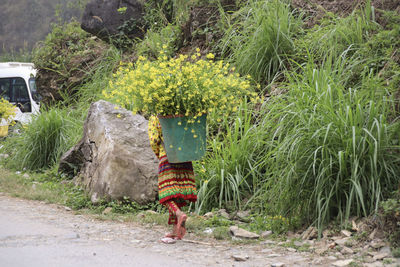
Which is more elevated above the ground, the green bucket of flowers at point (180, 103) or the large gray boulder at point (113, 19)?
the large gray boulder at point (113, 19)

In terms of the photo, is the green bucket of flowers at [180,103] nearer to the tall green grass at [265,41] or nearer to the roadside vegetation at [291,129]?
the roadside vegetation at [291,129]

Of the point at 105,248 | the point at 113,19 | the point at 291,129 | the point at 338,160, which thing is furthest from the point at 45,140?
the point at 338,160

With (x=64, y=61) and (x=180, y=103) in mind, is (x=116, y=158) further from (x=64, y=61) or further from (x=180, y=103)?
(x=64, y=61)

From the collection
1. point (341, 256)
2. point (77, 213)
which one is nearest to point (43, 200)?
point (77, 213)

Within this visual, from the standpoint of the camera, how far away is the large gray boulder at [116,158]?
259 inches

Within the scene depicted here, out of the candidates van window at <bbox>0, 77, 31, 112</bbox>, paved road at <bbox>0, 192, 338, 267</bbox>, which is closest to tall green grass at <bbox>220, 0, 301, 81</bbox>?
paved road at <bbox>0, 192, 338, 267</bbox>

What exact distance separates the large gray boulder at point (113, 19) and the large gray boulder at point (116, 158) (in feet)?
16.9

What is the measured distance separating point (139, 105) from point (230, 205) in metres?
1.86

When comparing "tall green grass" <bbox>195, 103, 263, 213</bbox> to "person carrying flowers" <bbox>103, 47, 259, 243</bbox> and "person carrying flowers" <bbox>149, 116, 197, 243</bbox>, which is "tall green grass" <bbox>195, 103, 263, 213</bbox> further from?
"person carrying flowers" <bbox>103, 47, 259, 243</bbox>

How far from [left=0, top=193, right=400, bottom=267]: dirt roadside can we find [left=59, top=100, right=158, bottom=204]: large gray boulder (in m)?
0.79

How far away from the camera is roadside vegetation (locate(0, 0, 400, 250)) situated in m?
A: 4.89

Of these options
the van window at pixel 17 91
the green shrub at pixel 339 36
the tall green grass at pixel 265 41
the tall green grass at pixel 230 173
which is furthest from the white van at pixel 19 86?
the tall green grass at pixel 230 173

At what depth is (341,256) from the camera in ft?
13.7

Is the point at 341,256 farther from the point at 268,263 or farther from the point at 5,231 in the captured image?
the point at 5,231
